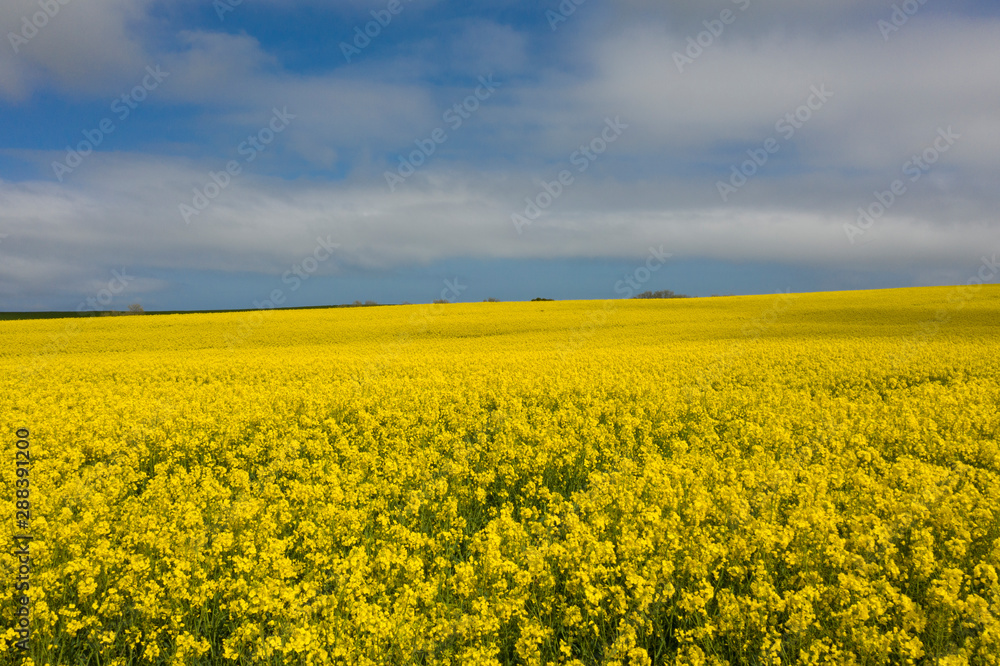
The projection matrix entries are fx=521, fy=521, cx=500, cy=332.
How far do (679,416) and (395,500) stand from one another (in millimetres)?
6262

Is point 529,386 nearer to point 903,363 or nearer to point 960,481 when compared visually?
point 960,481

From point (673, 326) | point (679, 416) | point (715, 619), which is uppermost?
point (673, 326)

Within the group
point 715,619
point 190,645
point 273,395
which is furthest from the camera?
point 273,395

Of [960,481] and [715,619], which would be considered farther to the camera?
[960,481]

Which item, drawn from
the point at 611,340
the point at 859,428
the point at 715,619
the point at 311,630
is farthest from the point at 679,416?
the point at 611,340

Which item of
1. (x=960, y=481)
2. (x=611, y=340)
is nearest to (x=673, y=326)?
(x=611, y=340)

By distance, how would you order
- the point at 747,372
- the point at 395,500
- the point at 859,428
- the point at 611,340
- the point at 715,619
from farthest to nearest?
the point at 611,340, the point at 747,372, the point at 859,428, the point at 395,500, the point at 715,619

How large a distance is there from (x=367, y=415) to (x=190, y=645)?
634 cm

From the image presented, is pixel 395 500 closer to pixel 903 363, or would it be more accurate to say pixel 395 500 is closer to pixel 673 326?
pixel 903 363

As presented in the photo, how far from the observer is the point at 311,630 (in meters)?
3.83

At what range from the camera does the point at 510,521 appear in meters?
5.30

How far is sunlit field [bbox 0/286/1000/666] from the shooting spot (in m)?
3.98

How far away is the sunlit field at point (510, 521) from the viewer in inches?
157

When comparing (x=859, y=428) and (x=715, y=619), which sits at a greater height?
(x=859, y=428)
